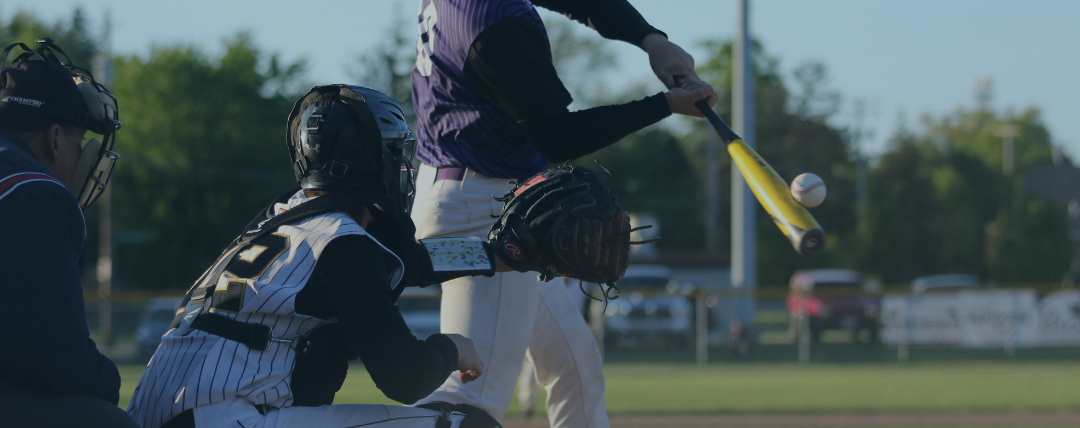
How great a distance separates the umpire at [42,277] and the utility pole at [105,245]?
594 mm

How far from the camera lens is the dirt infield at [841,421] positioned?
26.8 feet

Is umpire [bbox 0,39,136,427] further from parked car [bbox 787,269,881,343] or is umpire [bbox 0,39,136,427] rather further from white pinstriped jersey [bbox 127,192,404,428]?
parked car [bbox 787,269,881,343]

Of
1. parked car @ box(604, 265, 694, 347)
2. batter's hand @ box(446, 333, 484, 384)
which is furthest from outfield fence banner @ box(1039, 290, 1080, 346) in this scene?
batter's hand @ box(446, 333, 484, 384)

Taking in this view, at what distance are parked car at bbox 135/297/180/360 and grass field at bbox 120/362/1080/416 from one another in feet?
3.04

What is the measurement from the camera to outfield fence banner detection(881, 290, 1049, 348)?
55.2 ft

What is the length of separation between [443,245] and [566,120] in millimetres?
550

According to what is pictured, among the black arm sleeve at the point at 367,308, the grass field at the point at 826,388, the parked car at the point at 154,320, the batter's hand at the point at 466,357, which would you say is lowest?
the grass field at the point at 826,388

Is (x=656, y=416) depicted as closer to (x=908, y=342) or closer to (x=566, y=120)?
(x=566, y=120)

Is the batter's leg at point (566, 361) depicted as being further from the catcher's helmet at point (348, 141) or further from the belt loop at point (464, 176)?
the catcher's helmet at point (348, 141)

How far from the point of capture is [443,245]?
2693 millimetres

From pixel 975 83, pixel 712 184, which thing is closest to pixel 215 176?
pixel 712 184

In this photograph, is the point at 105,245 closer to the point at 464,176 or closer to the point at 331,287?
the point at 464,176

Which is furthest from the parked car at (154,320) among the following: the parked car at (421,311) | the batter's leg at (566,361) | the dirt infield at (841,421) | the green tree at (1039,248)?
the green tree at (1039,248)

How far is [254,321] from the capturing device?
224 cm
